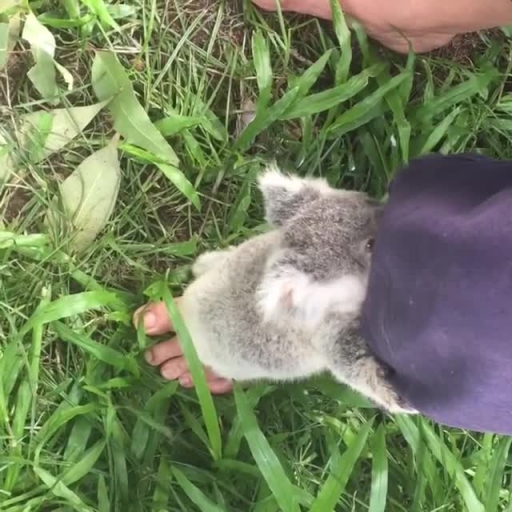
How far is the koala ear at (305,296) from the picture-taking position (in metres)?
1.38

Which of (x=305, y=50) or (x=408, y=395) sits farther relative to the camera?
(x=305, y=50)

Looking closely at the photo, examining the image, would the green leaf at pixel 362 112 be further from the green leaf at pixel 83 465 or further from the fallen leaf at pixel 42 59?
the green leaf at pixel 83 465

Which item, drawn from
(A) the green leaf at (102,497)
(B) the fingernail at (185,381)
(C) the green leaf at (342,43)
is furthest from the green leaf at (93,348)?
(C) the green leaf at (342,43)

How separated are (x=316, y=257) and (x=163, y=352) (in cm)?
53

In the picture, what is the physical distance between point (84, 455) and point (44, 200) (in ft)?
1.80

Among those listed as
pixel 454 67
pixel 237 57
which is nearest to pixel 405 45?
pixel 454 67

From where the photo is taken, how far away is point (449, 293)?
1147 mm

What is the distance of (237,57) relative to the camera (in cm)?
193

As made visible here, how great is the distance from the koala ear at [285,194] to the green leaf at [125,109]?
350 millimetres

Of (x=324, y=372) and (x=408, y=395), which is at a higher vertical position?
(x=408, y=395)

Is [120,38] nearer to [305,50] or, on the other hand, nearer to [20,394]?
[305,50]

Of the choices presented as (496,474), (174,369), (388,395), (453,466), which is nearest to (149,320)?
(174,369)

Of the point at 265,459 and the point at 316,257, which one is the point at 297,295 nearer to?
the point at 316,257

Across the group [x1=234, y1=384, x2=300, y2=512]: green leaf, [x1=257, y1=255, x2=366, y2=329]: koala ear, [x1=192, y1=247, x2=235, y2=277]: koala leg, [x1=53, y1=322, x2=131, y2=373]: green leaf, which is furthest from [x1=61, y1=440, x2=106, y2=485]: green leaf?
[x1=257, y1=255, x2=366, y2=329]: koala ear
